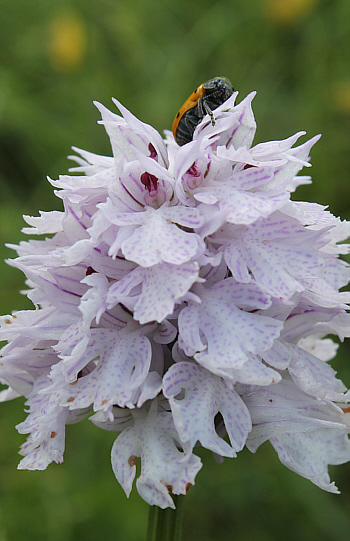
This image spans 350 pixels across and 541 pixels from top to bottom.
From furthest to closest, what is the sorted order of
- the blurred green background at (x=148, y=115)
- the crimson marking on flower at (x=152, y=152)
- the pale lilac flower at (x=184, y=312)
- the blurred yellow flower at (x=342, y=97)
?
the blurred yellow flower at (x=342, y=97) < the blurred green background at (x=148, y=115) < the crimson marking on flower at (x=152, y=152) < the pale lilac flower at (x=184, y=312)

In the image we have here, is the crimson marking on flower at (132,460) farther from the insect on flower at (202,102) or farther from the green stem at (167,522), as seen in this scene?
the insect on flower at (202,102)

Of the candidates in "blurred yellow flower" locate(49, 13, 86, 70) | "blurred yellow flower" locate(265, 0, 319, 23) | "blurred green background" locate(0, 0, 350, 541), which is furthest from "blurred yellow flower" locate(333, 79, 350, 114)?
"blurred yellow flower" locate(49, 13, 86, 70)

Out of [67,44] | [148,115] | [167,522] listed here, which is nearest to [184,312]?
[167,522]

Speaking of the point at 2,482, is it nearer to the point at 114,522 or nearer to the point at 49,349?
the point at 114,522

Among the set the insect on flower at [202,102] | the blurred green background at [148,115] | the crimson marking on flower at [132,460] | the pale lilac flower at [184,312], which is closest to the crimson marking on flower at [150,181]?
the pale lilac flower at [184,312]

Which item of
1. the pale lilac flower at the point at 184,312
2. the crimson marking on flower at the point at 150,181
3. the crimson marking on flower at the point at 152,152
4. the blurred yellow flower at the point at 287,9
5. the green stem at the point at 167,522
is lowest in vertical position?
the green stem at the point at 167,522

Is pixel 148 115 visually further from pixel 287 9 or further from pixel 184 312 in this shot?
pixel 184 312

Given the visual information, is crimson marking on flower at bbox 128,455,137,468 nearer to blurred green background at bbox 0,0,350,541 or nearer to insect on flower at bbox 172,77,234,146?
insect on flower at bbox 172,77,234,146
